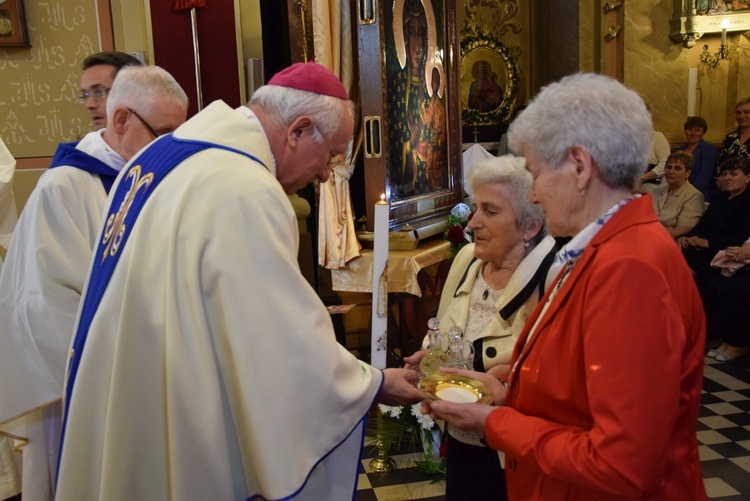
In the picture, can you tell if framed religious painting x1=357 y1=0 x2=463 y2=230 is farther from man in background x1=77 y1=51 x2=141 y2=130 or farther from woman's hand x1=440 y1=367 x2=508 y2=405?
woman's hand x1=440 y1=367 x2=508 y2=405

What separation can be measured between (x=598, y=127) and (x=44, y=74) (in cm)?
628

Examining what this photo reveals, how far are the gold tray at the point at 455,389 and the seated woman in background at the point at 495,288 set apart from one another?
0.34 m

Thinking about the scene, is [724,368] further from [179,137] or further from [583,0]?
[583,0]

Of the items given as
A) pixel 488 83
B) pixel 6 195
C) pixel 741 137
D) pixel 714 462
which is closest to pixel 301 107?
pixel 714 462

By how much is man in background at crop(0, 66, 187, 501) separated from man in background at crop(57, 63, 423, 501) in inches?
25.4

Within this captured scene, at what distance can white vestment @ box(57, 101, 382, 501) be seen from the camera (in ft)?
5.16

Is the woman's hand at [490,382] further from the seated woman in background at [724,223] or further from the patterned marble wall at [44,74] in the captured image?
the patterned marble wall at [44,74]

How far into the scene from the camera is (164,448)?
5.35ft

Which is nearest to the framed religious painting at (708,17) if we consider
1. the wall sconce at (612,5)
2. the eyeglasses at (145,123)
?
the wall sconce at (612,5)

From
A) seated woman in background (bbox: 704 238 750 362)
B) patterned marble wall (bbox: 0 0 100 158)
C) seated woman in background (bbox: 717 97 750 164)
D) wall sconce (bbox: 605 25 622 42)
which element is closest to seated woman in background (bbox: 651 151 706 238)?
seated woman in background (bbox: 704 238 750 362)

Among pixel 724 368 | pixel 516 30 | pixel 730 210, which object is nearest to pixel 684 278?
pixel 724 368

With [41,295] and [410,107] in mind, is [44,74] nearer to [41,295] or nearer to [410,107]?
[410,107]

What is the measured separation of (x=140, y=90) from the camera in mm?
2447

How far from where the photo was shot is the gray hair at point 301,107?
6.23 feet
